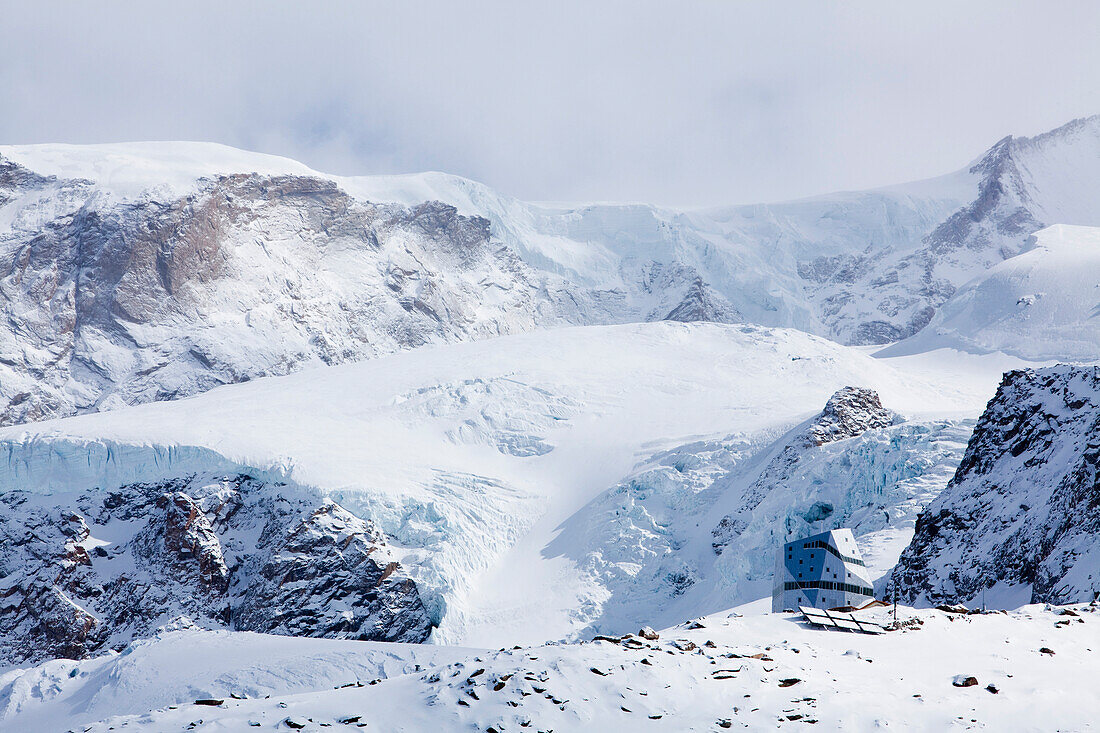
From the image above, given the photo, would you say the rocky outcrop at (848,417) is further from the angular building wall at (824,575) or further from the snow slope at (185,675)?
the snow slope at (185,675)

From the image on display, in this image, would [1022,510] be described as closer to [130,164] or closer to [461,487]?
[461,487]

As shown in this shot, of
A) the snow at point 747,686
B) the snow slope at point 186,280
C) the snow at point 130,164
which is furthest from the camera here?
the snow at point 130,164

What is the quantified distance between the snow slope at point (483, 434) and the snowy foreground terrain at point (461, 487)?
401mm

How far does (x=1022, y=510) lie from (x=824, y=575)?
909 centimetres

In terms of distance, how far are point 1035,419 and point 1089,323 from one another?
10634 cm

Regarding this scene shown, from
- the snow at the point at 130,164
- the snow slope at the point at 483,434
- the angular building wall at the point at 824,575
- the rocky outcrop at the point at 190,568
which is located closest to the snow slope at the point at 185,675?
the angular building wall at the point at 824,575

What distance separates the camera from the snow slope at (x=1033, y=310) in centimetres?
14300

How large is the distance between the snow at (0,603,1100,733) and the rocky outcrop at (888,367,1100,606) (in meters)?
11.4

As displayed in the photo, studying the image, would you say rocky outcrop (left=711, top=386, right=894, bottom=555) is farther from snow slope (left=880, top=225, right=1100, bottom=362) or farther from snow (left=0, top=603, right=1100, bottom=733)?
snow slope (left=880, top=225, right=1100, bottom=362)

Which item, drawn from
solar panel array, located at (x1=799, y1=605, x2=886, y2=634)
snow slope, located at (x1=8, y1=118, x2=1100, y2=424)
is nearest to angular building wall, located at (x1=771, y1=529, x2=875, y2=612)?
solar panel array, located at (x1=799, y1=605, x2=886, y2=634)

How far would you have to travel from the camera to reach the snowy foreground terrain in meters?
22.8

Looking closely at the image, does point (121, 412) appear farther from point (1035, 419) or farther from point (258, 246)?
point (1035, 419)

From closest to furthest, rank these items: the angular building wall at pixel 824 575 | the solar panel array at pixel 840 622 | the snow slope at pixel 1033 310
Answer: the solar panel array at pixel 840 622 → the angular building wall at pixel 824 575 → the snow slope at pixel 1033 310

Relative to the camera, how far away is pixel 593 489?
322 feet
